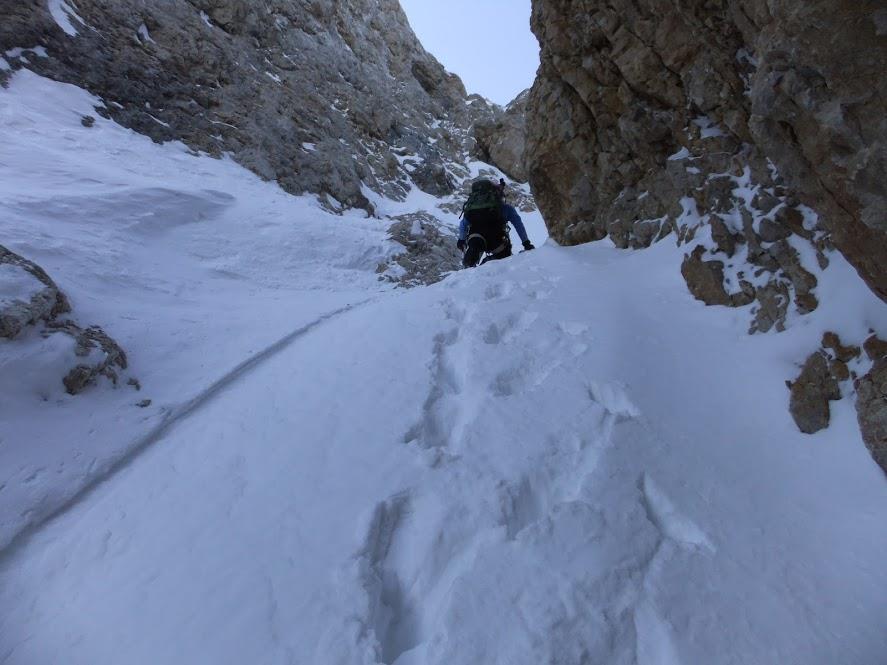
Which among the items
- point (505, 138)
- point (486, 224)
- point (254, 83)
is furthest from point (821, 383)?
point (505, 138)

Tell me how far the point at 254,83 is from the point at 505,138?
670 inches

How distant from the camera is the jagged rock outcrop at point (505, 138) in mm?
33062

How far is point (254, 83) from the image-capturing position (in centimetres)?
2147

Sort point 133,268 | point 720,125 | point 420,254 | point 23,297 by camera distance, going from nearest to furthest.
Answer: point 23,297
point 720,125
point 133,268
point 420,254

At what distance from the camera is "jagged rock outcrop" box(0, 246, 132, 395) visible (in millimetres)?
4480

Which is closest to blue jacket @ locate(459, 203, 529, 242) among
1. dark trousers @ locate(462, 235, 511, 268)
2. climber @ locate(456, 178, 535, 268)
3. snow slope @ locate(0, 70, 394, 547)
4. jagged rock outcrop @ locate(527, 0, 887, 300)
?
climber @ locate(456, 178, 535, 268)

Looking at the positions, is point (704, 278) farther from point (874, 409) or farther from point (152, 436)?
point (152, 436)

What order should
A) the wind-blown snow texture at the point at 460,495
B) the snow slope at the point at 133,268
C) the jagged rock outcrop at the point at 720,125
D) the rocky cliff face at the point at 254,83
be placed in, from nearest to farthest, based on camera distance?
the wind-blown snow texture at the point at 460,495, the jagged rock outcrop at the point at 720,125, the snow slope at the point at 133,268, the rocky cliff face at the point at 254,83

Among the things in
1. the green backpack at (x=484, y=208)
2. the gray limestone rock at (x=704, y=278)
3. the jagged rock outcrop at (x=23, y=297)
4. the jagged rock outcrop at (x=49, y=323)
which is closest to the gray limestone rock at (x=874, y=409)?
the gray limestone rock at (x=704, y=278)

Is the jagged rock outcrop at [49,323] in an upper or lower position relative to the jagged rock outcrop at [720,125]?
lower

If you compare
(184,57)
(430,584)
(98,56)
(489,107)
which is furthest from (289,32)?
(430,584)

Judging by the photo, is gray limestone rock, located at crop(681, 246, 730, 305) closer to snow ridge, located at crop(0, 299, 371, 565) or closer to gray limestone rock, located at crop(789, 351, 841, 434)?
gray limestone rock, located at crop(789, 351, 841, 434)

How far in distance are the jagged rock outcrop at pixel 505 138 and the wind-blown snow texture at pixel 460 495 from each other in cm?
2891

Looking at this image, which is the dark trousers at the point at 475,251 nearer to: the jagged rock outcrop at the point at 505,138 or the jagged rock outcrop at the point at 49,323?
the jagged rock outcrop at the point at 49,323
